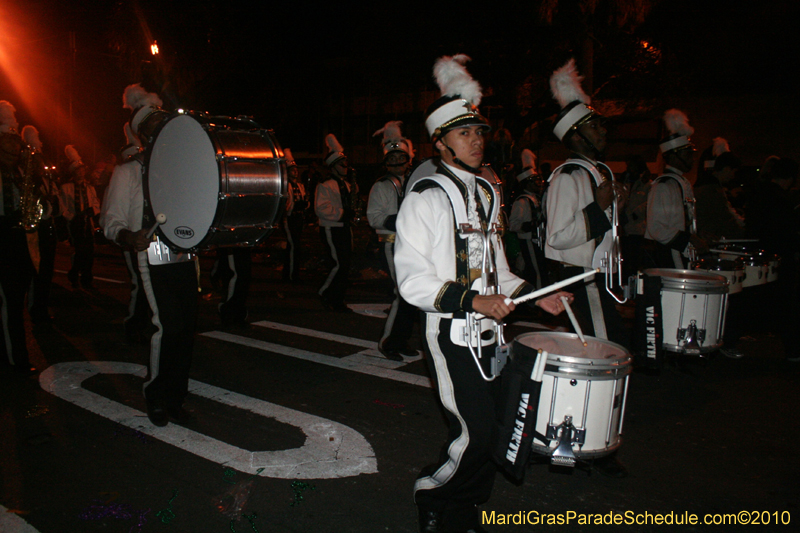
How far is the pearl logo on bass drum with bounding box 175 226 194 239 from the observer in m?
4.09

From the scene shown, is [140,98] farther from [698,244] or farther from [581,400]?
[698,244]

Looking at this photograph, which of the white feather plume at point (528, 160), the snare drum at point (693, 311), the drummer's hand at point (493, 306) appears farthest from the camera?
the white feather plume at point (528, 160)

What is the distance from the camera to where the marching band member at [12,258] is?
5.47 m

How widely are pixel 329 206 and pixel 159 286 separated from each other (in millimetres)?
4413

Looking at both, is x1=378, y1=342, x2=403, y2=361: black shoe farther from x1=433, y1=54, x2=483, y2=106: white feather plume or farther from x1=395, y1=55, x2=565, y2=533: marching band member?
x1=433, y1=54, x2=483, y2=106: white feather plume

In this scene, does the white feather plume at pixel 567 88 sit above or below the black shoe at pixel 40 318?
above

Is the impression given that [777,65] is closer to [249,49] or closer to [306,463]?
[249,49]

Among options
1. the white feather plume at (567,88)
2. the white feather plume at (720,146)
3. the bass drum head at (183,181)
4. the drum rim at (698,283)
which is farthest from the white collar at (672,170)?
the bass drum head at (183,181)

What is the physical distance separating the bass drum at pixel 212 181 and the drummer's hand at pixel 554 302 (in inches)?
85.0

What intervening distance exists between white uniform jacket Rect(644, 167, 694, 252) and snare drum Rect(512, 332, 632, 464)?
289cm

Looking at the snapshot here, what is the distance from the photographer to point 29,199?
5.77 meters

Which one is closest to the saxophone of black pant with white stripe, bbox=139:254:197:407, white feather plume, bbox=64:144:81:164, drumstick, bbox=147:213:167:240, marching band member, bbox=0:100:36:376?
marching band member, bbox=0:100:36:376

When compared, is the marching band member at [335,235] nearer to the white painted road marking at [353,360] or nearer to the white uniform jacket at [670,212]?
the white painted road marking at [353,360]

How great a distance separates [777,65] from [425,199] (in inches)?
999
